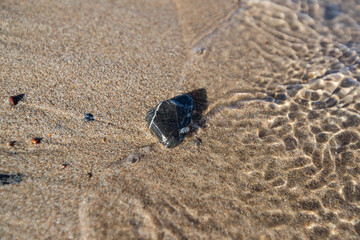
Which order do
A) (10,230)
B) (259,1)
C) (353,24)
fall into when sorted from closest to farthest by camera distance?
(10,230), (353,24), (259,1)

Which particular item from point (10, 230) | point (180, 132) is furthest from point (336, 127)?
point (10, 230)

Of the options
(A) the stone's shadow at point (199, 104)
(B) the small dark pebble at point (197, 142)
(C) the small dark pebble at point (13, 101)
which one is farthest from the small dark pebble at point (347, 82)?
(C) the small dark pebble at point (13, 101)

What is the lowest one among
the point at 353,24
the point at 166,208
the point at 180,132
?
the point at 353,24

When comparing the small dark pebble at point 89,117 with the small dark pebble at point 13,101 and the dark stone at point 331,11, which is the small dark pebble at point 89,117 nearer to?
the small dark pebble at point 13,101

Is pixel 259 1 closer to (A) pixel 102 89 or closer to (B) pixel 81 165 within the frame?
(A) pixel 102 89

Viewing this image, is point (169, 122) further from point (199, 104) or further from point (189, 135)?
point (199, 104)

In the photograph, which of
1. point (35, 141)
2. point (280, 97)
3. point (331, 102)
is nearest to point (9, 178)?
point (35, 141)
